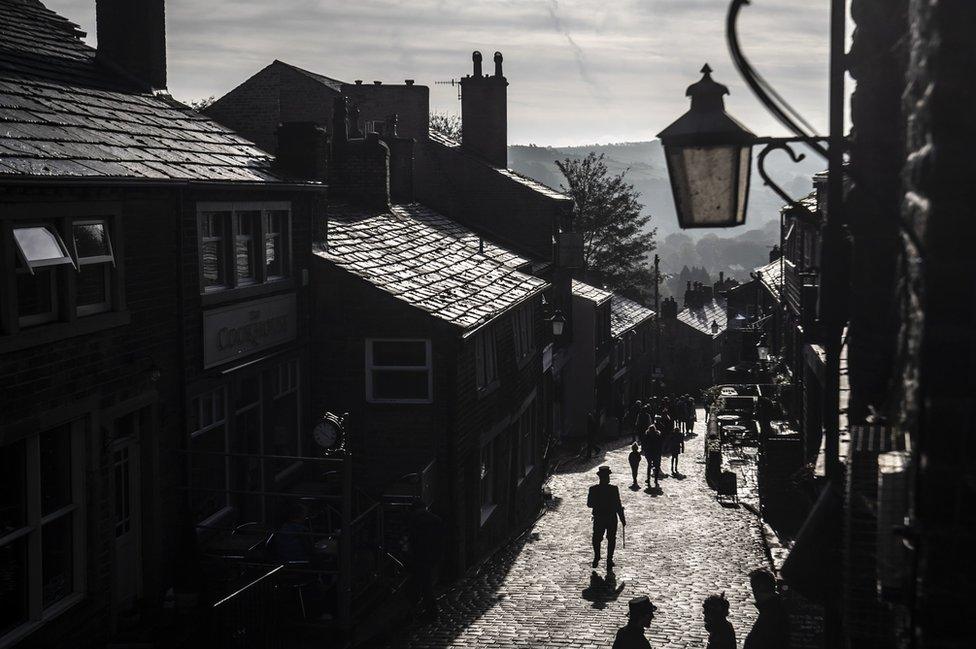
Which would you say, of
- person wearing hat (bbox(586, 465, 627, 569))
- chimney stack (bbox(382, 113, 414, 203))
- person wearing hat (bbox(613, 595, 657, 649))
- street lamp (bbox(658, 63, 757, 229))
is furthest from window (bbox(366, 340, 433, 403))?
chimney stack (bbox(382, 113, 414, 203))

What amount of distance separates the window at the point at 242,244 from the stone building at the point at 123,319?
33 millimetres

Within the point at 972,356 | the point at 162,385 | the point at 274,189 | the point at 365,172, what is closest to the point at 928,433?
the point at 972,356

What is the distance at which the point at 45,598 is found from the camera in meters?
10.8

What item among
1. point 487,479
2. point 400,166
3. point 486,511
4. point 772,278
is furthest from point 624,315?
point 486,511

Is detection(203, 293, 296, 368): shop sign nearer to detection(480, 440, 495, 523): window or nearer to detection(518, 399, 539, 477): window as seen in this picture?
detection(480, 440, 495, 523): window

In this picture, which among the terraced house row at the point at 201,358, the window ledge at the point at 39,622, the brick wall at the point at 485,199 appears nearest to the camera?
the window ledge at the point at 39,622

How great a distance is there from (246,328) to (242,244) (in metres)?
1.27

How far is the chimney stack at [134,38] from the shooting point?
1695cm

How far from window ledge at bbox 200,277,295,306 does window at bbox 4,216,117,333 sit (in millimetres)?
2386

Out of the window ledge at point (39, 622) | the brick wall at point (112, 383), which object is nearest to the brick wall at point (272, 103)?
the brick wall at point (112, 383)

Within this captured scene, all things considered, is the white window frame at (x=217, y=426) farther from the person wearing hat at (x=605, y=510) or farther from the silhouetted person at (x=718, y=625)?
the silhouetted person at (x=718, y=625)

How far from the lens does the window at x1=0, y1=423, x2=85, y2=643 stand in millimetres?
10164

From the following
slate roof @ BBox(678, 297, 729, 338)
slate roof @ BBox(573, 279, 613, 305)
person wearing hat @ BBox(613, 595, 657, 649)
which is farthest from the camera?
slate roof @ BBox(678, 297, 729, 338)

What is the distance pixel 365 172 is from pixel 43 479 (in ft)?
48.1
